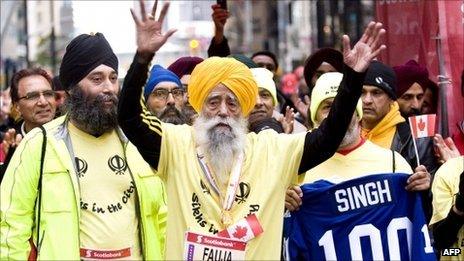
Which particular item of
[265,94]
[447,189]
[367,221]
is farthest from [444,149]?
[265,94]

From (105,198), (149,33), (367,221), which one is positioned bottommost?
(367,221)

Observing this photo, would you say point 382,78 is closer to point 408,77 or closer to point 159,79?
point 408,77

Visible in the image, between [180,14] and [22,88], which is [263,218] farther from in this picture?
[180,14]

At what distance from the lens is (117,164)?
8180 mm

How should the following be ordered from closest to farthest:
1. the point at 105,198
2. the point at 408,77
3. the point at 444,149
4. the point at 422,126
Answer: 1. the point at 105,198
2. the point at 422,126
3. the point at 444,149
4. the point at 408,77

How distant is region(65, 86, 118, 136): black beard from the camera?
324 inches

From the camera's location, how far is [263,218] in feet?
24.2

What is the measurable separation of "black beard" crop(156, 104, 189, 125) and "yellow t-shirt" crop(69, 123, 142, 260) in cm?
226

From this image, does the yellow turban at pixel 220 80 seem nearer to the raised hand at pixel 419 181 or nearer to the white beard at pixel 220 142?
the white beard at pixel 220 142

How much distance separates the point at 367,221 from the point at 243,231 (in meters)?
1.12

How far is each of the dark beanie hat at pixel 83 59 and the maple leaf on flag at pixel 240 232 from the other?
5.26ft

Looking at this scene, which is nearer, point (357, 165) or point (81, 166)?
point (81, 166)

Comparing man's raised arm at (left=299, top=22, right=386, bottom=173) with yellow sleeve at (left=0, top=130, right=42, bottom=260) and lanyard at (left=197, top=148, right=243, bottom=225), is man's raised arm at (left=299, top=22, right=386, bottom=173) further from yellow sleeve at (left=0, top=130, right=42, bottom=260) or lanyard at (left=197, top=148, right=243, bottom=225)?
yellow sleeve at (left=0, top=130, right=42, bottom=260)

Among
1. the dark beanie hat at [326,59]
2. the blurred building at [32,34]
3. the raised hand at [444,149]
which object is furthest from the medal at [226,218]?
the blurred building at [32,34]
